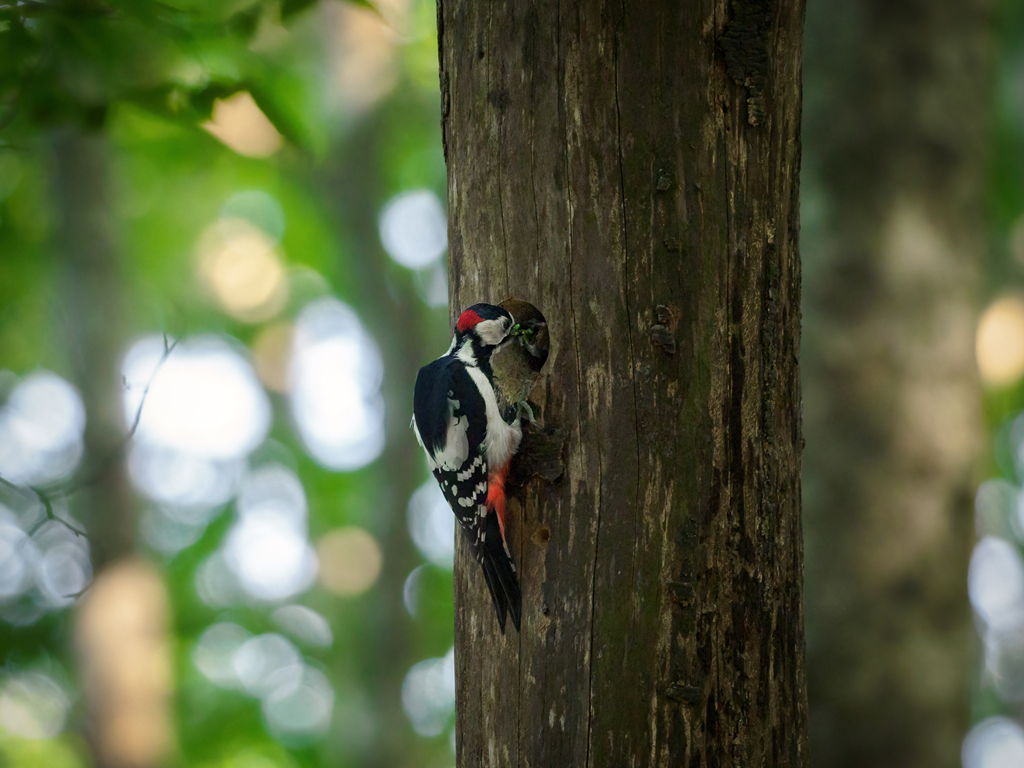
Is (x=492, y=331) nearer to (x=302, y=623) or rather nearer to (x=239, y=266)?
(x=239, y=266)

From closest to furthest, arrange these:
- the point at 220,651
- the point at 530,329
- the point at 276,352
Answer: the point at 530,329 < the point at 276,352 < the point at 220,651

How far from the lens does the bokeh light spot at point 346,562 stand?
10625 mm

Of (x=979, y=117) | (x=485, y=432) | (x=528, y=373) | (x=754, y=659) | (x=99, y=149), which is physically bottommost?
(x=754, y=659)

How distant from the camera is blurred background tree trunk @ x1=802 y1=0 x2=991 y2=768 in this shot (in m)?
2.72

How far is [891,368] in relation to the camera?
9.43ft

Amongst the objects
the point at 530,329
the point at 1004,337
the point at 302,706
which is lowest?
the point at 302,706

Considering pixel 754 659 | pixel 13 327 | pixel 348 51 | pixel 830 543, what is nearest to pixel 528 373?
pixel 754 659

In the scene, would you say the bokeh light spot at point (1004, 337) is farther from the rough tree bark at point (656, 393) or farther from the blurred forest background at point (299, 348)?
the rough tree bark at point (656, 393)

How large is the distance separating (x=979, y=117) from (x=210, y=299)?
459 inches

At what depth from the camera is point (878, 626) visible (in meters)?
2.73

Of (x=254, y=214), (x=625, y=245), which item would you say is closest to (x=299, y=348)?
(x=254, y=214)

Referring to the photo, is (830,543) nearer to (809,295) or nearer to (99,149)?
(809,295)

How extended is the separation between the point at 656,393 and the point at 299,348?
38.7 ft

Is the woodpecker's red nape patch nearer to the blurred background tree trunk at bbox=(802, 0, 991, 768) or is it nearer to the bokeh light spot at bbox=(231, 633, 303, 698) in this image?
the blurred background tree trunk at bbox=(802, 0, 991, 768)
